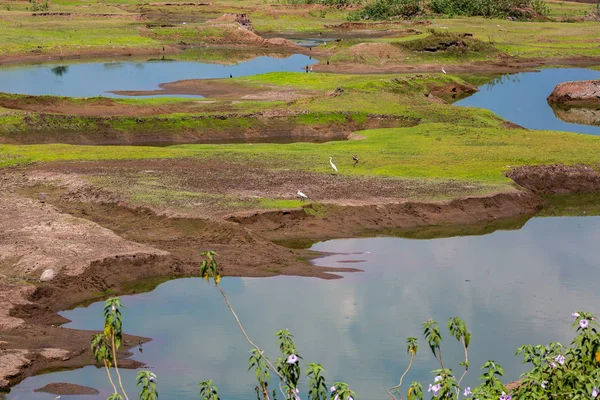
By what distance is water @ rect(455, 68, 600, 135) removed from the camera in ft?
193

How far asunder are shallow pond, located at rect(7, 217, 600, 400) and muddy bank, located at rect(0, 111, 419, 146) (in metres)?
19.7

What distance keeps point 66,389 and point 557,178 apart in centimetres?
2686

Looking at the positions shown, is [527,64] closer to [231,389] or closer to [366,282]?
[366,282]

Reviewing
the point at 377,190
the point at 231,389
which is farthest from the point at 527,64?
the point at 231,389

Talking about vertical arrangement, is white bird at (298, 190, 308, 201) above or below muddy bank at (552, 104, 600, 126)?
above

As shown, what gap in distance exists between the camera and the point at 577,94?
6844 centimetres

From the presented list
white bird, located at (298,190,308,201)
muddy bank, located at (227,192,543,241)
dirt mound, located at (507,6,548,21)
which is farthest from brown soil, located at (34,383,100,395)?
dirt mound, located at (507,6,548,21)

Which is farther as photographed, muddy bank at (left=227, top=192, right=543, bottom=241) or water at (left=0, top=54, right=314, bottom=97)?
water at (left=0, top=54, right=314, bottom=97)

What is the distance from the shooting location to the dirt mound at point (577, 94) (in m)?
68.4

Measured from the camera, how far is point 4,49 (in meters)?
80.7

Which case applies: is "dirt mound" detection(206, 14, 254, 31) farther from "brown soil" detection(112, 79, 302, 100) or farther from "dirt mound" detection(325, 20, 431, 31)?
"brown soil" detection(112, 79, 302, 100)

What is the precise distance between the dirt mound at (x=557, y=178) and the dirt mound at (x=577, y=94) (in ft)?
86.0

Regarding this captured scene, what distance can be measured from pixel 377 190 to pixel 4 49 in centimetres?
5191

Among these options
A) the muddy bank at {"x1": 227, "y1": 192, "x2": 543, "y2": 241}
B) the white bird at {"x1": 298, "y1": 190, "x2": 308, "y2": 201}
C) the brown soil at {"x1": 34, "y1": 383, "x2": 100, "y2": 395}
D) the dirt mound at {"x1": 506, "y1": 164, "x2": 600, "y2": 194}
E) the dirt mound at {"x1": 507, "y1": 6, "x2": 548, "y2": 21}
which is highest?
the brown soil at {"x1": 34, "y1": 383, "x2": 100, "y2": 395}
